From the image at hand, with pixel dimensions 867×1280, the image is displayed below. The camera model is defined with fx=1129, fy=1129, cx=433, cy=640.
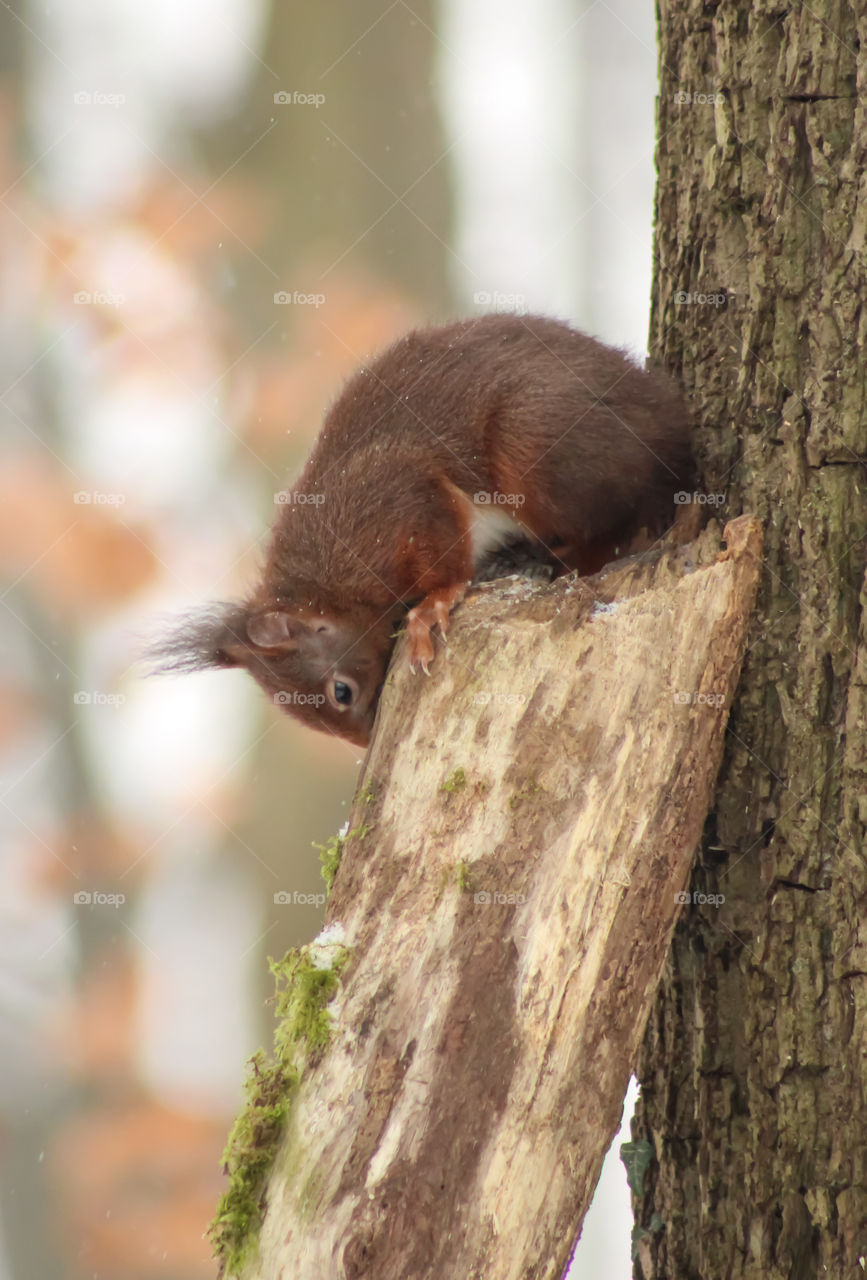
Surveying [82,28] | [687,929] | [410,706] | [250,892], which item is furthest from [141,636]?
[82,28]

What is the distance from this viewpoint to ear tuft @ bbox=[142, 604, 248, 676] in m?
2.67

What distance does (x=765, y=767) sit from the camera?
216 cm

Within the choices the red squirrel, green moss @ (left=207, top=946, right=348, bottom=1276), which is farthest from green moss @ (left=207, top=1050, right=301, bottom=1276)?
the red squirrel

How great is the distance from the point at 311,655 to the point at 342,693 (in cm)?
13

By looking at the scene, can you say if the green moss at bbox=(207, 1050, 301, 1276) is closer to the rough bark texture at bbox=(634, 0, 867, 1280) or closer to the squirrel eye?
the rough bark texture at bbox=(634, 0, 867, 1280)

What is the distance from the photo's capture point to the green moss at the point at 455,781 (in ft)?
6.43

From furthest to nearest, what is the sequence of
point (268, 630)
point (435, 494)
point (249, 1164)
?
point (268, 630) → point (435, 494) → point (249, 1164)

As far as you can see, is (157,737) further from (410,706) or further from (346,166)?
(410,706)

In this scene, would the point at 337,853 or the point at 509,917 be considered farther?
the point at 337,853

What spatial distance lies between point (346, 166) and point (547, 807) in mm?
3123

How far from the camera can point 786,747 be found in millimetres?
2137

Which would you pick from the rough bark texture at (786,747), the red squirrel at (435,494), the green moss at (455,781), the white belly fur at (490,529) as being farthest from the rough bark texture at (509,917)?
the white belly fur at (490,529)

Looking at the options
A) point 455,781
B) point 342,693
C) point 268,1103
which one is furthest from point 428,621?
point 268,1103

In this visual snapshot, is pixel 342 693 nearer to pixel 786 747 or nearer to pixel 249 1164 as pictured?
pixel 786 747
